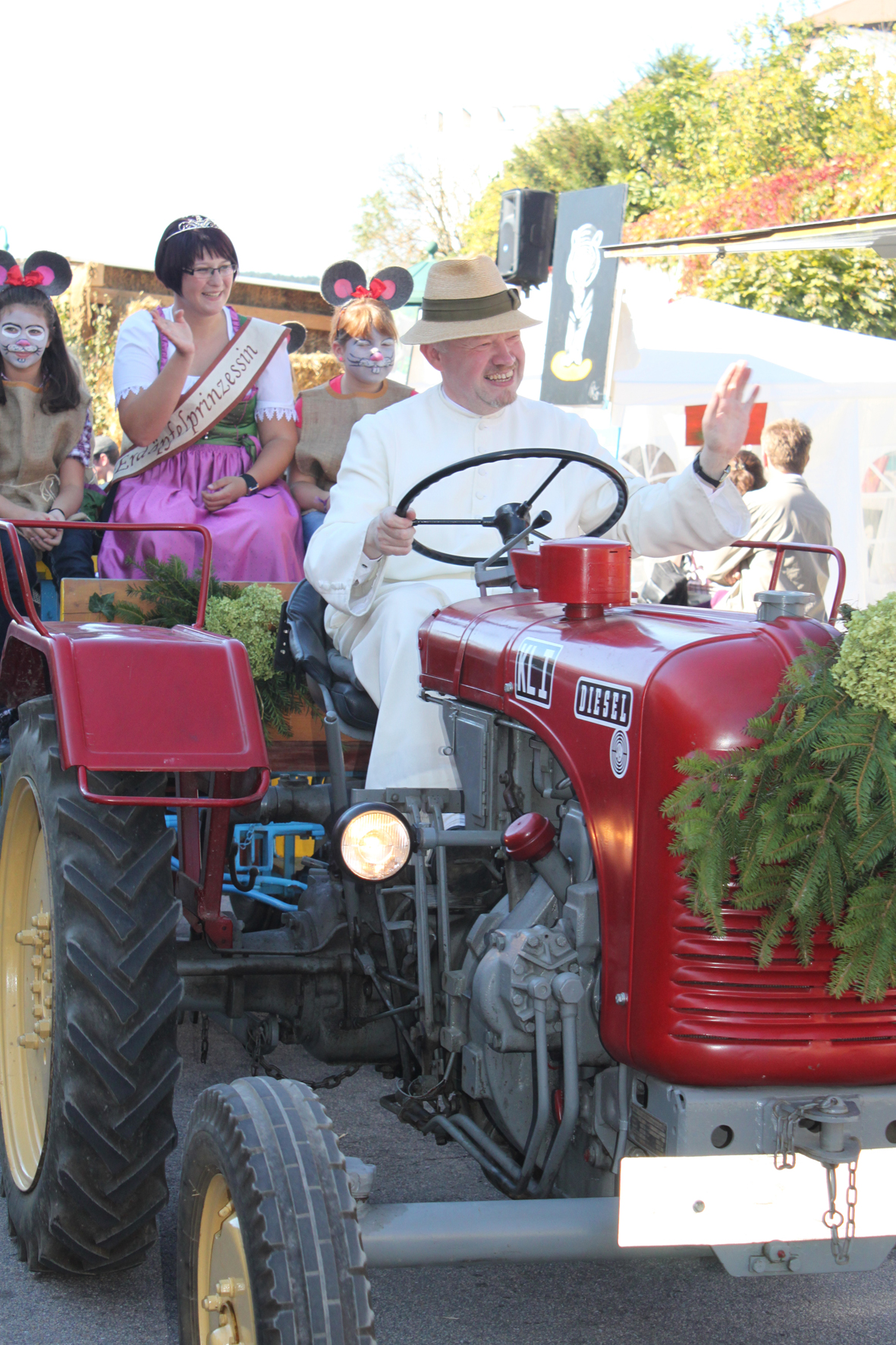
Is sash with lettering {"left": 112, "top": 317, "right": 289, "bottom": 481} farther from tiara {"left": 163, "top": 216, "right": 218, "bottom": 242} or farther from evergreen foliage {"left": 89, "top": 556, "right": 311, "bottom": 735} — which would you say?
evergreen foliage {"left": 89, "top": 556, "right": 311, "bottom": 735}

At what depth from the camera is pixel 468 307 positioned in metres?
3.33

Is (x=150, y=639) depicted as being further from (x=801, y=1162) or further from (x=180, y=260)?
(x=180, y=260)

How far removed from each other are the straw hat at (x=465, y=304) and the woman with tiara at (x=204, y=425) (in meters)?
1.17

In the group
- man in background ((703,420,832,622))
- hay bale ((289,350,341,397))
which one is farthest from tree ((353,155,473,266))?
man in background ((703,420,832,622))

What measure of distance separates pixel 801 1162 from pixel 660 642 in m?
0.72

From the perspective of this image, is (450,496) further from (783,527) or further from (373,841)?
(783,527)

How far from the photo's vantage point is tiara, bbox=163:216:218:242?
442cm

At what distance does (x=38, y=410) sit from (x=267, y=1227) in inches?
146

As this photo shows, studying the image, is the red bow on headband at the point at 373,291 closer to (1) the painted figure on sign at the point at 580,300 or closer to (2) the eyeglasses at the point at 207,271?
(2) the eyeglasses at the point at 207,271

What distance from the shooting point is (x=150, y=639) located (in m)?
2.55

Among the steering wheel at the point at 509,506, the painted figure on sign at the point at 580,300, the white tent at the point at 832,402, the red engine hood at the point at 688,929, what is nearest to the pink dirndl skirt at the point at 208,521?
the steering wheel at the point at 509,506

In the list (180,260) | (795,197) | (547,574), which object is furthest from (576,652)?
(795,197)

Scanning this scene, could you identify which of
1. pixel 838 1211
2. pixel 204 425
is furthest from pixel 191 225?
pixel 838 1211

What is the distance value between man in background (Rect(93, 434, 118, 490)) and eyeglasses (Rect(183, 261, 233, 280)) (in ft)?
14.3
